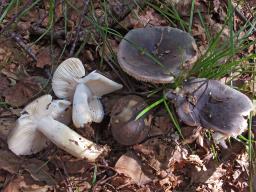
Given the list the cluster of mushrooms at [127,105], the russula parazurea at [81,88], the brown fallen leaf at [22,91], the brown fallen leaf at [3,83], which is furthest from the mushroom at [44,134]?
the brown fallen leaf at [3,83]

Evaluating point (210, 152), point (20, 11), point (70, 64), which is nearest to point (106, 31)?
point (70, 64)

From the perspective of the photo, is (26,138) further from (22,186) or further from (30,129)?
(22,186)

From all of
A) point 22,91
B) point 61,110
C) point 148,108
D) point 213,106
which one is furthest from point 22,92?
point 213,106

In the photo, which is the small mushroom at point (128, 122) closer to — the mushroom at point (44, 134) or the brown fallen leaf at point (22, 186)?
the mushroom at point (44, 134)

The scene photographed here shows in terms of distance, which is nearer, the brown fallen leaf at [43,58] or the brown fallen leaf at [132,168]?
the brown fallen leaf at [132,168]

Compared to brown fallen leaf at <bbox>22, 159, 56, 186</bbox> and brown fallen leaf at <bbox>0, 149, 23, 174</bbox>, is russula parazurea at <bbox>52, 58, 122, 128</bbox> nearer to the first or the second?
brown fallen leaf at <bbox>22, 159, 56, 186</bbox>

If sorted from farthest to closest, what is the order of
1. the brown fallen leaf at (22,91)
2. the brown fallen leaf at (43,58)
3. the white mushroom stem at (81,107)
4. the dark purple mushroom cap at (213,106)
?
the brown fallen leaf at (43,58) < the brown fallen leaf at (22,91) < the white mushroom stem at (81,107) < the dark purple mushroom cap at (213,106)
